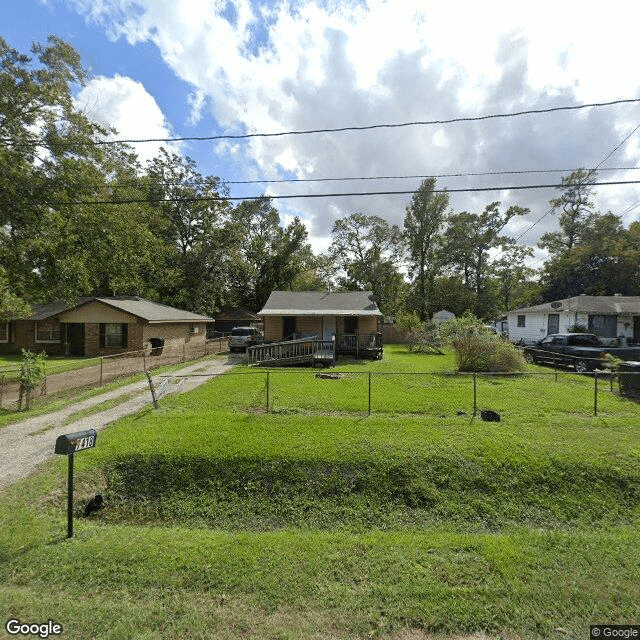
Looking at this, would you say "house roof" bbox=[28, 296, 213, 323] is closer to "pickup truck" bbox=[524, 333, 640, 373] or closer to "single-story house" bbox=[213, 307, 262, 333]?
"single-story house" bbox=[213, 307, 262, 333]

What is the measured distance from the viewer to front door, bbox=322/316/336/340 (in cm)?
2078

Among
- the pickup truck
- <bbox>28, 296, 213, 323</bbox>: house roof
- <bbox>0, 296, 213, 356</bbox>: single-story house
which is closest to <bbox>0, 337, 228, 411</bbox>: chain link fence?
<bbox>0, 296, 213, 356</bbox>: single-story house

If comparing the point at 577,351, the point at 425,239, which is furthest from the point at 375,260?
the point at 577,351

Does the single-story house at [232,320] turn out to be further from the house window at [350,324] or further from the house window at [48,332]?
the house window at [350,324]

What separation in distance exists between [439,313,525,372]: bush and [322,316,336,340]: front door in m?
7.82

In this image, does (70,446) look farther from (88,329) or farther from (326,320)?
(88,329)

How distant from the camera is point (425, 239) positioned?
3934cm

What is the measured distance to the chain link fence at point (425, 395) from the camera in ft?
28.2

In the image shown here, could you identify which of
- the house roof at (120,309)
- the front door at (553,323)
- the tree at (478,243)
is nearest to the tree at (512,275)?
the tree at (478,243)

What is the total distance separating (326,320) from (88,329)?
13920 millimetres

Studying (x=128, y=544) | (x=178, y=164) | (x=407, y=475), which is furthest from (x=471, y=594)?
(x=178, y=164)

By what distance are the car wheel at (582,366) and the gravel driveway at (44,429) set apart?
51.4ft

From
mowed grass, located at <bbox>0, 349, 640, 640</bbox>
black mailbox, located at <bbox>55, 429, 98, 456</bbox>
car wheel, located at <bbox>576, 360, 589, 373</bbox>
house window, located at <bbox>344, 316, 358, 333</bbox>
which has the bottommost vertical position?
mowed grass, located at <bbox>0, 349, 640, 640</bbox>

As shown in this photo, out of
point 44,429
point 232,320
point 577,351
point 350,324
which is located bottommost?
point 44,429
